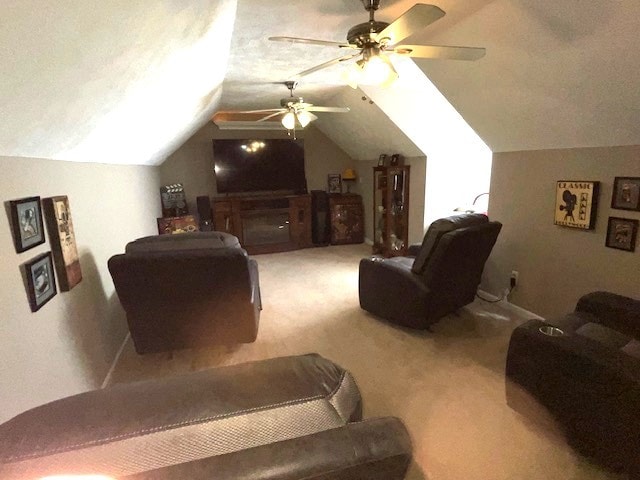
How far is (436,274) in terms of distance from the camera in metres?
2.83

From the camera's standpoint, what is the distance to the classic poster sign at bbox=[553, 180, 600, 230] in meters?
2.62

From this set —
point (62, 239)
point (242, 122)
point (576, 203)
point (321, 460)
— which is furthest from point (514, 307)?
point (242, 122)

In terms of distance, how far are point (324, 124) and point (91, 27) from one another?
16.9 feet

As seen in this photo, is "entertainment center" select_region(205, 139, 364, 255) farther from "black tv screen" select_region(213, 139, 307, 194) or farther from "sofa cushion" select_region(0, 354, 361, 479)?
"sofa cushion" select_region(0, 354, 361, 479)

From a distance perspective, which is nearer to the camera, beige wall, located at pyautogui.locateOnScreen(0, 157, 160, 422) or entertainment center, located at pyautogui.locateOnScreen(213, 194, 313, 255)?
beige wall, located at pyautogui.locateOnScreen(0, 157, 160, 422)

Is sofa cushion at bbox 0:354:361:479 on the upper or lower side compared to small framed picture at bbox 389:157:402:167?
lower

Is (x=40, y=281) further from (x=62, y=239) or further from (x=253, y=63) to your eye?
(x=253, y=63)

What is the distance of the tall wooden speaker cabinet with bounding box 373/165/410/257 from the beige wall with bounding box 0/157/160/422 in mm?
3510

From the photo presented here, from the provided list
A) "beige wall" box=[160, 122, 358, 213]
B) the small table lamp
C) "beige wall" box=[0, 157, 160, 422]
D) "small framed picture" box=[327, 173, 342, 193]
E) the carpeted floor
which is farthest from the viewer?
"small framed picture" box=[327, 173, 342, 193]

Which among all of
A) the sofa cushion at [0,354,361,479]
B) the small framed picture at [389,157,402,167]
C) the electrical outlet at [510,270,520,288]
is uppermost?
the small framed picture at [389,157,402,167]

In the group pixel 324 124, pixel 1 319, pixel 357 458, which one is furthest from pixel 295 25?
pixel 324 124

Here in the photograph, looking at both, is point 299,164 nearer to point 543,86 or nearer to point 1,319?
point 543,86

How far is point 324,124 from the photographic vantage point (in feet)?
20.1

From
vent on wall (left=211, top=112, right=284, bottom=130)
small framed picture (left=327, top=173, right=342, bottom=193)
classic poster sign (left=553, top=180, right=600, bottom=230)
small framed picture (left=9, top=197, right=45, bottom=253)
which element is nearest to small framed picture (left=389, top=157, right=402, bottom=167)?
small framed picture (left=327, top=173, right=342, bottom=193)
